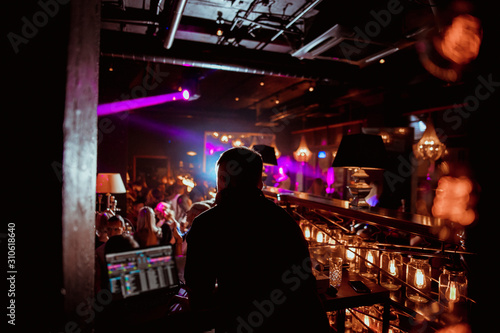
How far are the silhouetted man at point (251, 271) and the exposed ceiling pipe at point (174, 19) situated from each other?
9.81 feet

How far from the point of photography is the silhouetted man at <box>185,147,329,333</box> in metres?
1.40

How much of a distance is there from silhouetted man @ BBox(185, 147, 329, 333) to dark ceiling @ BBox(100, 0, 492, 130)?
2708 millimetres

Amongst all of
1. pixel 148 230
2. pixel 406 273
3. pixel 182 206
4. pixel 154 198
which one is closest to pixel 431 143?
pixel 406 273

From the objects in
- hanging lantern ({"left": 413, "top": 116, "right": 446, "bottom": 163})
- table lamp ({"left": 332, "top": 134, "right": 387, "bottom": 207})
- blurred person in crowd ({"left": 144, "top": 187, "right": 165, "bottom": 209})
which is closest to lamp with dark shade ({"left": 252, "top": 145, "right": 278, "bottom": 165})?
table lamp ({"left": 332, "top": 134, "right": 387, "bottom": 207})

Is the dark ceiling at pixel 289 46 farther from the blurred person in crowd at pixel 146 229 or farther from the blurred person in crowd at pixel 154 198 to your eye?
the blurred person in crowd at pixel 154 198

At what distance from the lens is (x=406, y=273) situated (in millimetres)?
2014

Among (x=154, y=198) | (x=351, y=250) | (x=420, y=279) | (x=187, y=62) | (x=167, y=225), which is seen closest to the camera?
(x=420, y=279)

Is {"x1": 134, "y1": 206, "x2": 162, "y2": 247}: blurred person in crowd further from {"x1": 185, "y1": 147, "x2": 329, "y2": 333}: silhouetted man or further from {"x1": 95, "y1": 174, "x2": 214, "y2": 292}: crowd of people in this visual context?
{"x1": 185, "y1": 147, "x2": 329, "y2": 333}: silhouetted man

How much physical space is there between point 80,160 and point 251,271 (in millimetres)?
901

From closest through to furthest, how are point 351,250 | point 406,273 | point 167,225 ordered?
point 406,273 → point 351,250 → point 167,225

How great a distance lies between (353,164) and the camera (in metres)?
2.44

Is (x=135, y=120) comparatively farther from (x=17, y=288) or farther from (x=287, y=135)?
(x=17, y=288)

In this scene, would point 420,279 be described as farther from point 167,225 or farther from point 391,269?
point 167,225

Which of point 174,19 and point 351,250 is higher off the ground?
point 174,19
